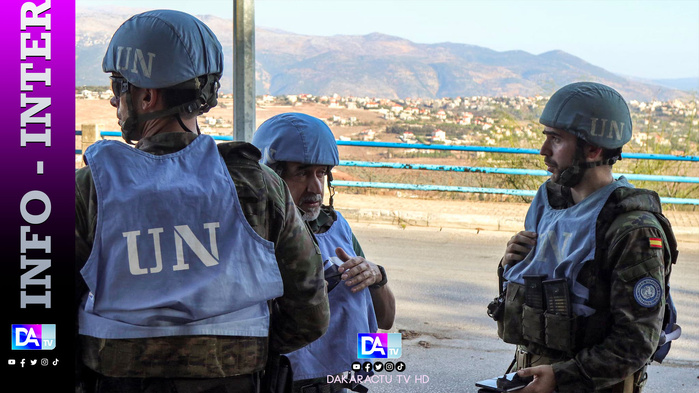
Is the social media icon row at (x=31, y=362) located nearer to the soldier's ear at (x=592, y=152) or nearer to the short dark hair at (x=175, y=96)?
the short dark hair at (x=175, y=96)

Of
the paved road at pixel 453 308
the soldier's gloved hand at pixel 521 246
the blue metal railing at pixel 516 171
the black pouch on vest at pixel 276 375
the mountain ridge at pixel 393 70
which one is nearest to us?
the black pouch on vest at pixel 276 375

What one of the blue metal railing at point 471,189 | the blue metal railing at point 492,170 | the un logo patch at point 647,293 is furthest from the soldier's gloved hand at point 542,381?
the blue metal railing at point 471,189

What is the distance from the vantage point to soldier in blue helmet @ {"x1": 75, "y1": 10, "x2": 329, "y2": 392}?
1.68 metres

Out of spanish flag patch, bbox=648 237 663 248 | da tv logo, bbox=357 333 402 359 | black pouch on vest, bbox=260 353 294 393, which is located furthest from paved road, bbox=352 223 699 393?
black pouch on vest, bbox=260 353 294 393

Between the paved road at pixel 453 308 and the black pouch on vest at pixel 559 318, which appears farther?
the paved road at pixel 453 308

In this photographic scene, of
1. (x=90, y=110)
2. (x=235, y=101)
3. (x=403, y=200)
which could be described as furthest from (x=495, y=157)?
(x=90, y=110)

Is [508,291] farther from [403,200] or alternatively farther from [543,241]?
[403,200]

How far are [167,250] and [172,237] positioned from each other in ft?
0.10

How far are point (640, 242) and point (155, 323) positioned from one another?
146 centimetres

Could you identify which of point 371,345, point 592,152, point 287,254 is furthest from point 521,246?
point 287,254

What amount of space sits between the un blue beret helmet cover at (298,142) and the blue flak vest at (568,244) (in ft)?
2.47

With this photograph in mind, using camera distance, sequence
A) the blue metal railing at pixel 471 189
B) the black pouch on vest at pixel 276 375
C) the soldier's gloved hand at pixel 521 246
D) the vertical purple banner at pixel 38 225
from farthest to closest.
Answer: the blue metal railing at pixel 471 189
the soldier's gloved hand at pixel 521 246
the black pouch on vest at pixel 276 375
the vertical purple banner at pixel 38 225

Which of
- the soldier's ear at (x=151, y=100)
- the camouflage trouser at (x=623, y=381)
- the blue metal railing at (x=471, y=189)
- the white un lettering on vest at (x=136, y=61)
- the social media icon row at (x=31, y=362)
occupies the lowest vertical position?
the blue metal railing at (x=471, y=189)

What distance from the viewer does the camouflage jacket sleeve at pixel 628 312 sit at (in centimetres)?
230
